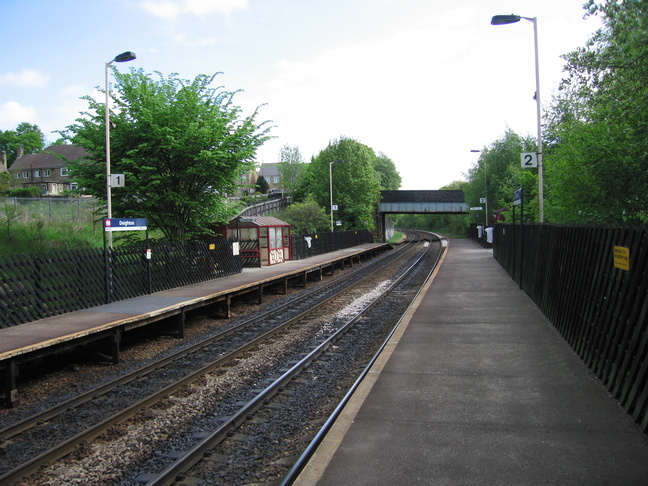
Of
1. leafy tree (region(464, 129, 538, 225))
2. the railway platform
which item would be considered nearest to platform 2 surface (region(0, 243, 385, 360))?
the railway platform

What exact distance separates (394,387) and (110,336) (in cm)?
558

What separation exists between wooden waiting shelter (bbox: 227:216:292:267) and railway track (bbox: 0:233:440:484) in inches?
491

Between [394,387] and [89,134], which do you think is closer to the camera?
[394,387]

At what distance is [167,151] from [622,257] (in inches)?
556

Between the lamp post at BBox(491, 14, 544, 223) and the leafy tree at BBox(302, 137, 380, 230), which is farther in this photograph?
the leafy tree at BBox(302, 137, 380, 230)

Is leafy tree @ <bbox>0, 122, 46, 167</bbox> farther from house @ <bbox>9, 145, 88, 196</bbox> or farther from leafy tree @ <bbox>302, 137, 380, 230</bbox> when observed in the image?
leafy tree @ <bbox>302, 137, 380, 230</bbox>

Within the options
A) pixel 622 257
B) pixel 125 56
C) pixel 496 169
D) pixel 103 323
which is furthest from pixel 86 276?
pixel 496 169

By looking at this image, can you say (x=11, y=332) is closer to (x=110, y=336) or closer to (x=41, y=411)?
(x=110, y=336)

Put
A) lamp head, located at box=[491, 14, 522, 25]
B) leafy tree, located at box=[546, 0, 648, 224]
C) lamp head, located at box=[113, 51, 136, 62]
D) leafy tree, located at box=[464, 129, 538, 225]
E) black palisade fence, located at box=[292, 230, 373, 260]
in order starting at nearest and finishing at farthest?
leafy tree, located at box=[546, 0, 648, 224] → lamp head, located at box=[113, 51, 136, 62] → lamp head, located at box=[491, 14, 522, 25] → black palisade fence, located at box=[292, 230, 373, 260] → leafy tree, located at box=[464, 129, 538, 225]

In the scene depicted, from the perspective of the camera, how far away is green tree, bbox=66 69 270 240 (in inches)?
624

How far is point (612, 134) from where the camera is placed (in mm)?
14773

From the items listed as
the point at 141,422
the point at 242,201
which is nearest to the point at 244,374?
the point at 141,422

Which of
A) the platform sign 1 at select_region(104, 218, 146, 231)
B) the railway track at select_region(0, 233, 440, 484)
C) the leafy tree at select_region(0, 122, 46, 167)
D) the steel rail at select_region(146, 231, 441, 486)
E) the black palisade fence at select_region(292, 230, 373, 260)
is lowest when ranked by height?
the railway track at select_region(0, 233, 440, 484)

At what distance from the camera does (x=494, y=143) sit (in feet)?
179
